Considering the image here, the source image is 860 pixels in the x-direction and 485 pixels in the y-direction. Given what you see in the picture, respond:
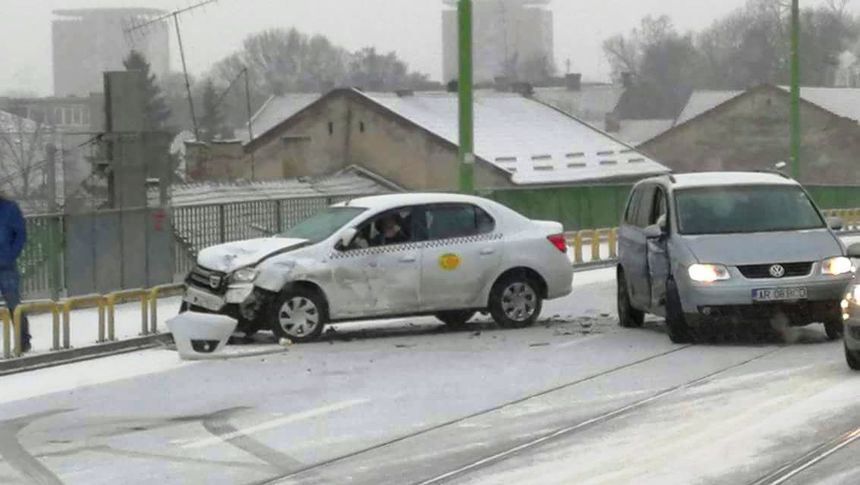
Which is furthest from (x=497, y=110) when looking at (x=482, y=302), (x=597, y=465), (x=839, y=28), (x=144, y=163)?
(x=597, y=465)

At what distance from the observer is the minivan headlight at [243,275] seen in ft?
57.8

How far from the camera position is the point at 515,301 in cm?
1908

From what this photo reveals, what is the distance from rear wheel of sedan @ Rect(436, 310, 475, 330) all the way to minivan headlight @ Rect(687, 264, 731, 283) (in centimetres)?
368

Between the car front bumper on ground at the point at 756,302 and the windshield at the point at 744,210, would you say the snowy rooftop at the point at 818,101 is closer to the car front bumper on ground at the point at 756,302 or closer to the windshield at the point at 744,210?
the windshield at the point at 744,210

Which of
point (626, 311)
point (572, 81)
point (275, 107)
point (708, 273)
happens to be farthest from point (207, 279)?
point (572, 81)

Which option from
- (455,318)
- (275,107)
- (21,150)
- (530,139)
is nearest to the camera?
(455,318)

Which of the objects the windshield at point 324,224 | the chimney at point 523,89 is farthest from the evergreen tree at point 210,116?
the windshield at point 324,224

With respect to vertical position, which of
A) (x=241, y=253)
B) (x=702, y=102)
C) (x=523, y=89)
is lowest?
(x=241, y=253)

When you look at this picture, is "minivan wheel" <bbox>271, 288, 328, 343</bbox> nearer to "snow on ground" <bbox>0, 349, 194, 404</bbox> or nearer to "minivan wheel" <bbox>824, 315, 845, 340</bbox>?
"snow on ground" <bbox>0, 349, 194, 404</bbox>

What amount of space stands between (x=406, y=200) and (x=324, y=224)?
937 millimetres

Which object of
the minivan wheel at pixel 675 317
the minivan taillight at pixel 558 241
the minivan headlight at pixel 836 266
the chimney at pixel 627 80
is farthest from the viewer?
the chimney at pixel 627 80

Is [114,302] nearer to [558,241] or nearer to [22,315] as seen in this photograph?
[22,315]

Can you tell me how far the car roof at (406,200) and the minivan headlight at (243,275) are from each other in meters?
1.63

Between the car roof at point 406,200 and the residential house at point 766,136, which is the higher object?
the residential house at point 766,136
